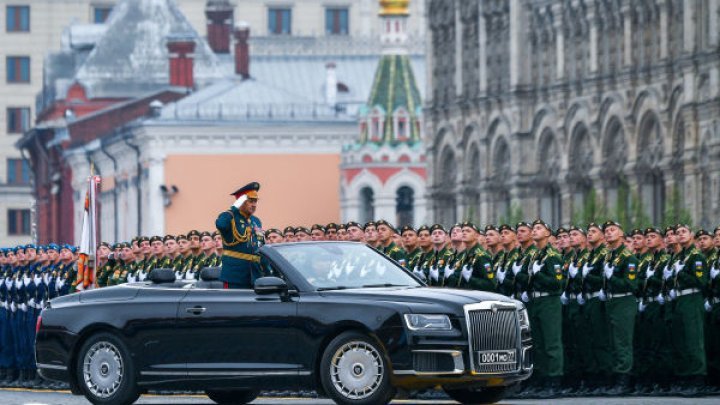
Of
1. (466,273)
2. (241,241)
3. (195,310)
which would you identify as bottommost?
(195,310)

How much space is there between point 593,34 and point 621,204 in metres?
7.74

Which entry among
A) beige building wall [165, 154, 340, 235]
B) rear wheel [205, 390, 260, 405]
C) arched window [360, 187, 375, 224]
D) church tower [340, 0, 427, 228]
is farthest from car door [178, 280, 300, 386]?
arched window [360, 187, 375, 224]

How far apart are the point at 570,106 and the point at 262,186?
2461 centimetres

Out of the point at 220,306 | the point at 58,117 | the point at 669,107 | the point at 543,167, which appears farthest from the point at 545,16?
the point at 220,306

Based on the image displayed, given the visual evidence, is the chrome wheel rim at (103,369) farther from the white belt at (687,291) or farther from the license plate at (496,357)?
the white belt at (687,291)

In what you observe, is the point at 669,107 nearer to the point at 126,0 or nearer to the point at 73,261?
the point at 73,261

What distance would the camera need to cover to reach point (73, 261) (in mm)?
34125

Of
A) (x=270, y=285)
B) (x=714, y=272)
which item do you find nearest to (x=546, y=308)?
(x=714, y=272)

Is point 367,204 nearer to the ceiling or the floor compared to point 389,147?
nearer to the floor

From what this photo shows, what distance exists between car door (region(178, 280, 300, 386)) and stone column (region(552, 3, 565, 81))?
4537 centimetres

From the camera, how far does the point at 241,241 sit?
2606 cm

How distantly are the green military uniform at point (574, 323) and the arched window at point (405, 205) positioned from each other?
64.7 m

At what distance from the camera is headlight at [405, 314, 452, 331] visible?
24406 mm

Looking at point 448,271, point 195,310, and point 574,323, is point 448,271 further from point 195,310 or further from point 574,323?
point 195,310
